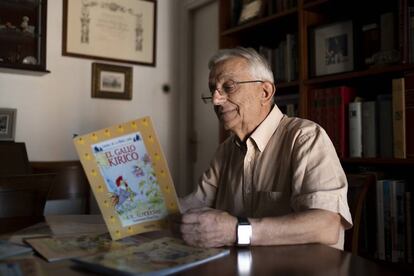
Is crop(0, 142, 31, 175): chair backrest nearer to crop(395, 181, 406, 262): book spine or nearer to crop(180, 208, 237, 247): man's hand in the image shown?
crop(180, 208, 237, 247): man's hand

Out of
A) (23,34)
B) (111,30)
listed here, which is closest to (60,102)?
(23,34)

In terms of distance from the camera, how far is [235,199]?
143 centimetres

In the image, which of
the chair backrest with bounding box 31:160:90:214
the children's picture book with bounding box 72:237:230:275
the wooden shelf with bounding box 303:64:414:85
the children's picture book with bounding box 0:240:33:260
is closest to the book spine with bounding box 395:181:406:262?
the wooden shelf with bounding box 303:64:414:85

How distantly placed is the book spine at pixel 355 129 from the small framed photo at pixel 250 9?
32.8 inches

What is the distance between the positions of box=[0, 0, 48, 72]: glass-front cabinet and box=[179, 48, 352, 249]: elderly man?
4.75 ft

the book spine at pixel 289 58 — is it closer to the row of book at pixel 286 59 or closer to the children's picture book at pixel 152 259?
the row of book at pixel 286 59

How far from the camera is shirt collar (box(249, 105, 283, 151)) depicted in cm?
137

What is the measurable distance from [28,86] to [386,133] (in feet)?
6.55

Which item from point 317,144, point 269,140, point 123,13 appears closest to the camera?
point 317,144

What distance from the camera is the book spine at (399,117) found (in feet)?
5.40

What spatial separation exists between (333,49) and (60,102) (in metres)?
1.66

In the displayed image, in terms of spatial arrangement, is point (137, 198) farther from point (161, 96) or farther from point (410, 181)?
point (161, 96)

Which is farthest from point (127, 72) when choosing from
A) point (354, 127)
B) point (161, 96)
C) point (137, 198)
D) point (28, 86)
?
point (137, 198)

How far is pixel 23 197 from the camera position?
135cm
